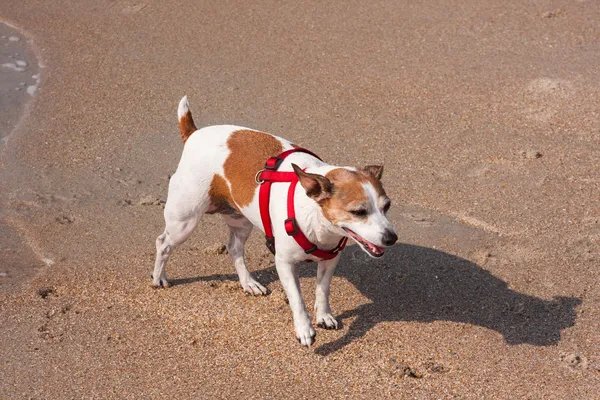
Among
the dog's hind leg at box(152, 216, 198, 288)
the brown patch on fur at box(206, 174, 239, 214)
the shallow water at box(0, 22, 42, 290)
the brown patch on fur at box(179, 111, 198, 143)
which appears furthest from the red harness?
the shallow water at box(0, 22, 42, 290)

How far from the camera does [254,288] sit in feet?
21.5

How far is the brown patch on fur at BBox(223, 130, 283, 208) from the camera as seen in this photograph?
5742mm

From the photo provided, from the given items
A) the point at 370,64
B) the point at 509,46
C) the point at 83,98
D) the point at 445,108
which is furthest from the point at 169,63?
the point at 509,46

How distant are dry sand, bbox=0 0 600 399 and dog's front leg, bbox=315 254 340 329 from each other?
→ 0.12m

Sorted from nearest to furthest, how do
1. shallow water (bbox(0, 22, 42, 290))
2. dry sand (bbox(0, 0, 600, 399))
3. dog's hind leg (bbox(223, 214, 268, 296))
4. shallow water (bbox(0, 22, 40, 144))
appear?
1. dry sand (bbox(0, 0, 600, 399))
2. dog's hind leg (bbox(223, 214, 268, 296))
3. shallow water (bbox(0, 22, 42, 290))
4. shallow water (bbox(0, 22, 40, 144))

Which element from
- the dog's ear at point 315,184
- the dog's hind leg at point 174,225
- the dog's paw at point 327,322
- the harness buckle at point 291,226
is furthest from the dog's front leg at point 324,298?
the dog's hind leg at point 174,225

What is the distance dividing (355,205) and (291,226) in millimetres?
537

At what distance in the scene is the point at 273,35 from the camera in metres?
10.9

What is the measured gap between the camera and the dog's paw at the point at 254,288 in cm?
652

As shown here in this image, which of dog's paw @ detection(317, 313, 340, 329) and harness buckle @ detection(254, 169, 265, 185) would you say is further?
dog's paw @ detection(317, 313, 340, 329)

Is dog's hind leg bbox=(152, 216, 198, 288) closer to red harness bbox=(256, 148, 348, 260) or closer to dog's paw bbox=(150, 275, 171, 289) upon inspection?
dog's paw bbox=(150, 275, 171, 289)

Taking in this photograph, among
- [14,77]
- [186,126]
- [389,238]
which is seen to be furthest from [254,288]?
[14,77]

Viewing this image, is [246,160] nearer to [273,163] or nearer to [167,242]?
[273,163]

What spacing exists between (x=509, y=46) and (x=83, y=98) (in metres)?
5.21
